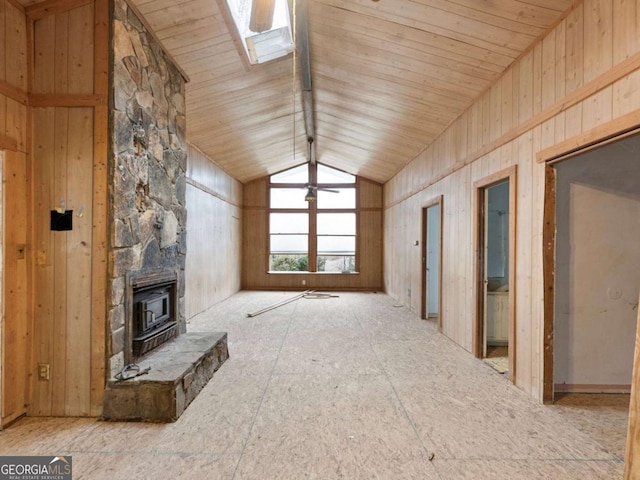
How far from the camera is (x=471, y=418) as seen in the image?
2.33 meters

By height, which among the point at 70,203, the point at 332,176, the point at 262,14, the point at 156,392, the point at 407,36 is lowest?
the point at 156,392

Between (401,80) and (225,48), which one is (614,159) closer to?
(401,80)

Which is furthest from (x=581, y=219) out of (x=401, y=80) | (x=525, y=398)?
(x=401, y=80)

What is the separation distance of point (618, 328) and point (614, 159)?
1.46m

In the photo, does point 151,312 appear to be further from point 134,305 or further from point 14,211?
point 14,211

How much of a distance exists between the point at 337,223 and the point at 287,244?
1587mm

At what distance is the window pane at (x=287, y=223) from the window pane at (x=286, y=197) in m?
0.26

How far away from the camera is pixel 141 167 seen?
2.68 m

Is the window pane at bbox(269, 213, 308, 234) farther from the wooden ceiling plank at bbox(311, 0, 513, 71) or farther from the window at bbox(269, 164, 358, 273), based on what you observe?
the wooden ceiling plank at bbox(311, 0, 513, 71)

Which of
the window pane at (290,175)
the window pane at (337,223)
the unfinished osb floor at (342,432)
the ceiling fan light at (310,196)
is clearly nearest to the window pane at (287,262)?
the window pane at (337,223)

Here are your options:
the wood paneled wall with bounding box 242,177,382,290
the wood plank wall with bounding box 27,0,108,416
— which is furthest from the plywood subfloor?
the wood paneled wall with bounding box 242,177,382,290

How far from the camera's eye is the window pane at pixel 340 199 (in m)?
9.19

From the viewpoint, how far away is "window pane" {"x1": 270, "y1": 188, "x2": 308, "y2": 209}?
9.20 metres

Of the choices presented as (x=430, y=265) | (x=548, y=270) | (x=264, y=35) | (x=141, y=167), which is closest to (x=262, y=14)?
(x=264, y=35)
